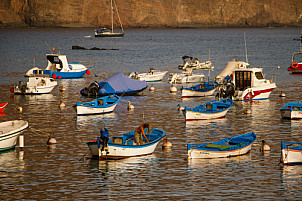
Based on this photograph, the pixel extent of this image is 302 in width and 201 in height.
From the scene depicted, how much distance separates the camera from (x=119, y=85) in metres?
51.1

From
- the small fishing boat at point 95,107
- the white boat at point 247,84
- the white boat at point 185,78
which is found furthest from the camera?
the white boat at point 185,78

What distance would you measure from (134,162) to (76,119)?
1360cm

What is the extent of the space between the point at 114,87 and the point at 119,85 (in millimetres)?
923

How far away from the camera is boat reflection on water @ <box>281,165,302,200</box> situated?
22969 millimetres

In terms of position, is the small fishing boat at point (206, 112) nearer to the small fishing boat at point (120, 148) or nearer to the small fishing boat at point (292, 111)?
the small fishing boat at point (292, 111)

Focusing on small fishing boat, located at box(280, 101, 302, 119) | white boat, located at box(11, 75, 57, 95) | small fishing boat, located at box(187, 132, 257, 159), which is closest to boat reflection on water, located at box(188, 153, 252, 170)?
small fishing boat, located at box(187, 132, 257, 159)

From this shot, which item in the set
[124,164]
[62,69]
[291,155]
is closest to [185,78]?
[62,69]

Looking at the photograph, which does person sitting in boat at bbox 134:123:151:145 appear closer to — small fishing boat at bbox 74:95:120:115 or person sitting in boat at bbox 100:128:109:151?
person sitting in boat at bbox 100:128:109:151

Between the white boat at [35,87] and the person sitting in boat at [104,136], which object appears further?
the white boat at [35,87]

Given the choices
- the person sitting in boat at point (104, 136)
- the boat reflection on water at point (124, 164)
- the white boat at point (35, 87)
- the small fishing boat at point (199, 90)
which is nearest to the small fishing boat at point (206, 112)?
the small fishing boat at point (199, 90)

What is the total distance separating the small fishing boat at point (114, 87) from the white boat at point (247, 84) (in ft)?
31.4

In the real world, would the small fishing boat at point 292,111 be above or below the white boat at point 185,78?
below

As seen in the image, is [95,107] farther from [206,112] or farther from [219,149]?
[219,149]

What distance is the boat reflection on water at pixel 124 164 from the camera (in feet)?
86.3
